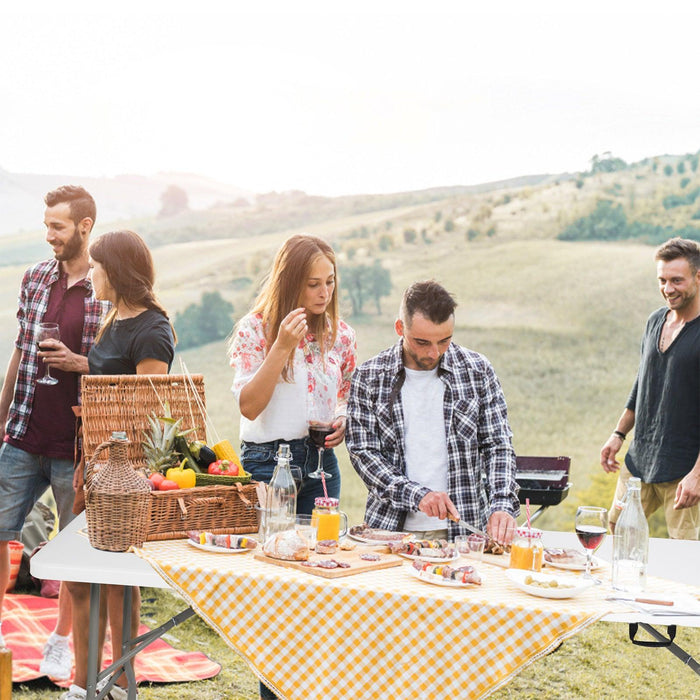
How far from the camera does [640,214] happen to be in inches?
465

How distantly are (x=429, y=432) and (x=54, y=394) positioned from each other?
1616 mm

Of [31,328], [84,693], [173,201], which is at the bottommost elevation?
[84,693]

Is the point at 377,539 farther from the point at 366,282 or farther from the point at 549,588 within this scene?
the point at 366,282

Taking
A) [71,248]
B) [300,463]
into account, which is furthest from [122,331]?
[300,463]

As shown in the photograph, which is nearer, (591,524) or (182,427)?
(591,524)

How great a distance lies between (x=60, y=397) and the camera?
363cm

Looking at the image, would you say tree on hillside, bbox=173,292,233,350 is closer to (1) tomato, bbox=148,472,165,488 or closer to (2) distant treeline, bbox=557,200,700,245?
(2) distant treeline, bbox=557,200,700,245

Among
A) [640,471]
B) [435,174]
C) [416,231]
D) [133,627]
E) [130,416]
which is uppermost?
[435,174]

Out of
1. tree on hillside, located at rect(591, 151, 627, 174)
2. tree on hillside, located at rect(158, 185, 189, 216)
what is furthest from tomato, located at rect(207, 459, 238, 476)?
tree on hillside, located at rect(591, 151, 627, 174)

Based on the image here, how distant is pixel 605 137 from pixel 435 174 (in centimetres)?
217

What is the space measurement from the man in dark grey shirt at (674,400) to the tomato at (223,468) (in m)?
1.83

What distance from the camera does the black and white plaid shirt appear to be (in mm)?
2828

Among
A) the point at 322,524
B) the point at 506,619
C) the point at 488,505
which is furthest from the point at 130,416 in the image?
the point at 506,619

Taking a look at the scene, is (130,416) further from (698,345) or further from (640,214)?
(640,214)
